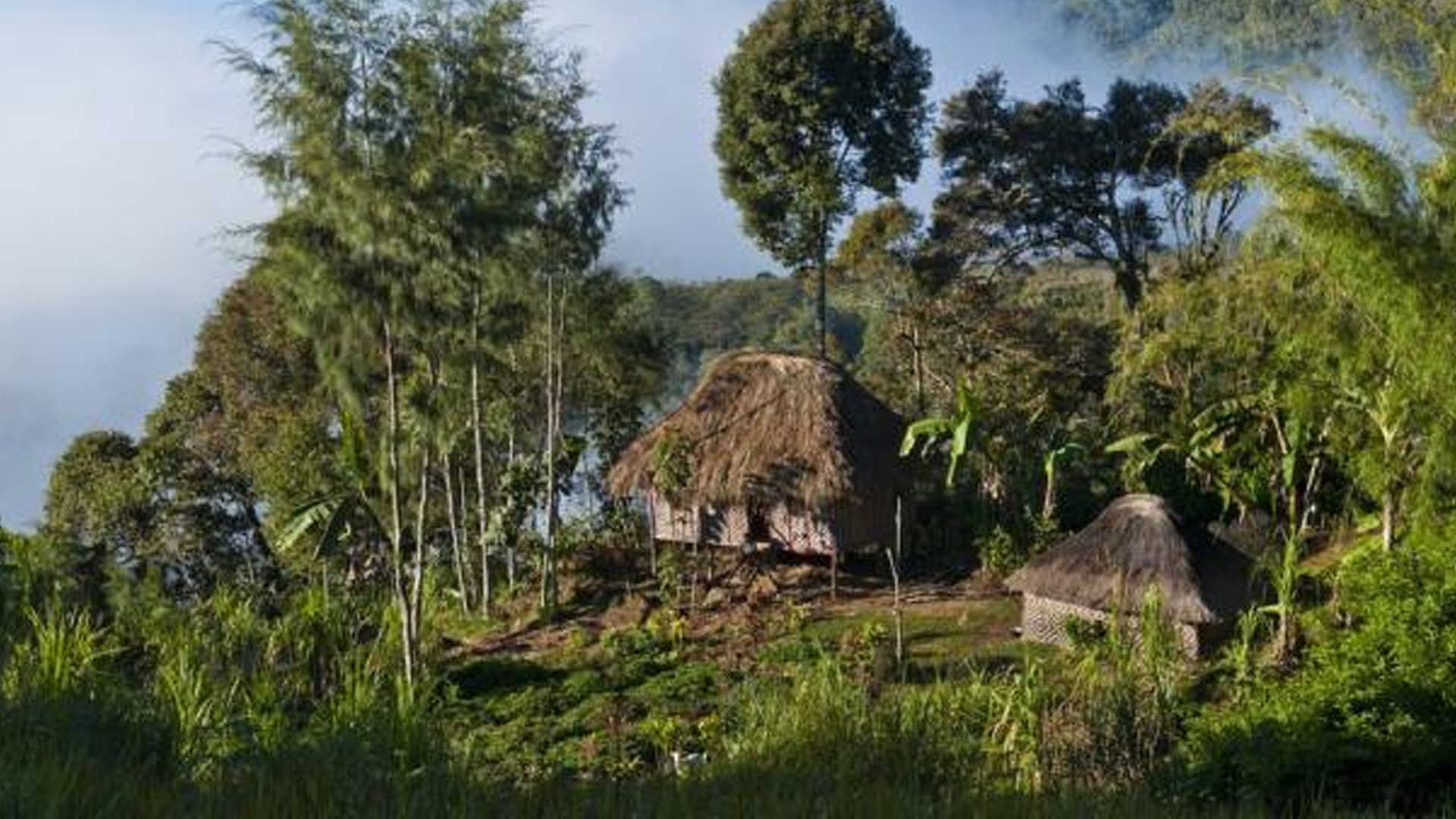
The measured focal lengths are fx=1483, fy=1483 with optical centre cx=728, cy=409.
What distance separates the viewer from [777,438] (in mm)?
19188

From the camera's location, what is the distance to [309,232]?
42.7 feet

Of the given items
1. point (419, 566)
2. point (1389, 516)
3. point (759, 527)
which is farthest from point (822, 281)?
point (1389, 516)

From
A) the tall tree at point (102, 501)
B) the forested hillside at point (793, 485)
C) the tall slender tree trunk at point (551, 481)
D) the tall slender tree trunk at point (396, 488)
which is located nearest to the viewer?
the forested hillside at point (793, 485)

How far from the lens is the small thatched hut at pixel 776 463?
1883 cm

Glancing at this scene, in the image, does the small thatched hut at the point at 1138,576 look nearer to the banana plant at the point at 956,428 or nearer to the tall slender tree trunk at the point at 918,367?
the banana plant at the point at 956,428

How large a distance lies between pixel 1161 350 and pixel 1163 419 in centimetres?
677

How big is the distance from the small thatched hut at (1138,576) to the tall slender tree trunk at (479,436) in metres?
6.60

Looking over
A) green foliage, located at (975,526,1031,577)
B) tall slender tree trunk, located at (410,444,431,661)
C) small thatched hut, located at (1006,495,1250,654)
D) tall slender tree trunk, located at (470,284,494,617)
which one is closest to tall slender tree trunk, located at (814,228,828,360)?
tall slender tree trunk, located at (470,284,494,617)

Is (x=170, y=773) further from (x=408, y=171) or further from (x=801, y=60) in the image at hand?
(x=801, y=60)

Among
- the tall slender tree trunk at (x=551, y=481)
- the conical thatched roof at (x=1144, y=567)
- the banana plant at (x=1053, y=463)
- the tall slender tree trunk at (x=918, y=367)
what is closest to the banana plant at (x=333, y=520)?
the tall slender tree trunk at (x=551, y=481)

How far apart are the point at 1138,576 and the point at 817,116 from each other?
12774 mm

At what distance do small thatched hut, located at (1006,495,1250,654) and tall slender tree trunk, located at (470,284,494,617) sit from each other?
660cm

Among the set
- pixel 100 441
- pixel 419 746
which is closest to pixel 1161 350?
pixel 419 746

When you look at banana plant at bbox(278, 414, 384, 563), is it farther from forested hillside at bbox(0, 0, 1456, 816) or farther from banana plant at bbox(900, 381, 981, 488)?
banana plant at bbox(900, 381, 981, 488)
